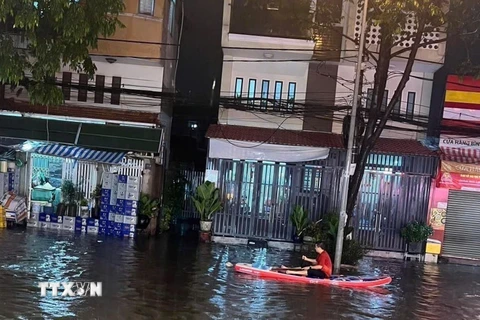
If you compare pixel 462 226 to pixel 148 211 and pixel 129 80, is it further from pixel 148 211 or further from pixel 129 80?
pixel 129 80

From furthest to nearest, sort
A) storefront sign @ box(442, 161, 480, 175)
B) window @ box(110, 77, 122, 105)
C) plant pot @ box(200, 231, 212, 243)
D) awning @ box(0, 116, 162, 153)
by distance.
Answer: plant pot @ box(200, 231, 212, 243)
window @ box(110, 77, 122, 105)
storefront sign @ box(442, 161, 480, 175)
awning @ box(0, 116, 162, 153)

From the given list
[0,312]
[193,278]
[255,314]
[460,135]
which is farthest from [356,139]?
[0,312]

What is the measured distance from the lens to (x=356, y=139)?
15.8 meters

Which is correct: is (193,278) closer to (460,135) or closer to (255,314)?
(255,314)

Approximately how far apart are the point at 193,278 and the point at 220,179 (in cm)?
592

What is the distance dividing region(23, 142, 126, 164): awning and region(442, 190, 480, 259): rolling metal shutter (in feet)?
36.7

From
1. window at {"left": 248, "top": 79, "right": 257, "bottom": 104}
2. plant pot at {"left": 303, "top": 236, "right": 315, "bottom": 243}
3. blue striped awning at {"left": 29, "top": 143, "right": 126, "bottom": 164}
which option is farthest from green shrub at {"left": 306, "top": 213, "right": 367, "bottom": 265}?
blue striped awning at {"left": 29, "top": 143, "right": 126, "bottom": 164}

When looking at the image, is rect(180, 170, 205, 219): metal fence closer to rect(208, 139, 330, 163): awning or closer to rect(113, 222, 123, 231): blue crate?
rect(208, 139, 330, 163): awning

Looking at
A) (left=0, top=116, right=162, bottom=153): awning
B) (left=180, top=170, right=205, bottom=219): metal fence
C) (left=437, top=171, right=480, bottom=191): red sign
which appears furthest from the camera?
(left=180, top=170, right=205, bottom=219): metal fence

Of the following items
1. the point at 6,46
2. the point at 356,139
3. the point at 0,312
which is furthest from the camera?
the point at 356,139

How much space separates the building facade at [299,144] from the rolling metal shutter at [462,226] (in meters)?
1.03

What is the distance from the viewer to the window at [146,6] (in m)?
16.2

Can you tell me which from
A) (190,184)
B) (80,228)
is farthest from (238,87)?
(80,228)

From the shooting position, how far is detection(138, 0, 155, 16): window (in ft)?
53.3
